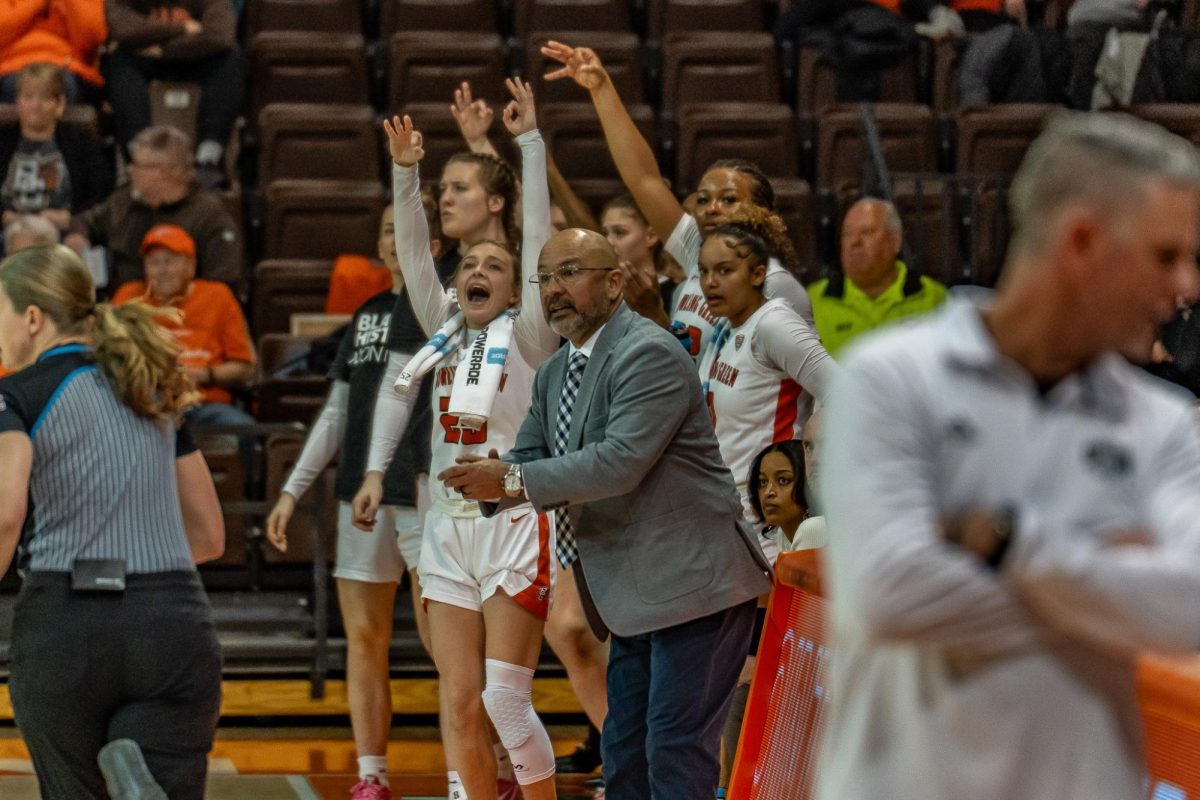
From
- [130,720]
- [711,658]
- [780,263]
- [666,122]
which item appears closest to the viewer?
[130,720]

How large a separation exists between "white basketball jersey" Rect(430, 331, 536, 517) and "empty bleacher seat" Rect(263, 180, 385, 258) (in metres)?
3.89

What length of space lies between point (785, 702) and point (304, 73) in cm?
637

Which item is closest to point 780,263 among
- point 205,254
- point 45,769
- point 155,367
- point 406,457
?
point 406,457

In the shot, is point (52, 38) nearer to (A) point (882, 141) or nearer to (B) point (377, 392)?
(A) point (882, 141)

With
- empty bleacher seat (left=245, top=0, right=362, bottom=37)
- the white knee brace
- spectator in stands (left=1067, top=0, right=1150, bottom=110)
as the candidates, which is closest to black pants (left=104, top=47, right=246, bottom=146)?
empty bleacher seat (left=245, top=0, right=362, bottom=37)

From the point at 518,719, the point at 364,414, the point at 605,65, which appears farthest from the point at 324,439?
the point at 605,65

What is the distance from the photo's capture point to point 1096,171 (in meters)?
1.82

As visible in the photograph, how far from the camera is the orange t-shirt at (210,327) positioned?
7676 mm

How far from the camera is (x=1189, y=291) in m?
1.84

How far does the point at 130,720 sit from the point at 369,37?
7.53 m

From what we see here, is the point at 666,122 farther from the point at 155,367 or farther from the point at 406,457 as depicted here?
the point at 155,367

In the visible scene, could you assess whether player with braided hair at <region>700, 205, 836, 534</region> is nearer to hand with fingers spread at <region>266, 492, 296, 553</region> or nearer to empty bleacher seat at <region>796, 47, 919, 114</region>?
hand with fingers spread at <region>266, 492, 296, 553</region>

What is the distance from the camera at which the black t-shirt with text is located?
17.5 ft

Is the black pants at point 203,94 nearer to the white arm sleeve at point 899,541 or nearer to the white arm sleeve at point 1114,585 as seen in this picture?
the white arm sleeve at point 899,541
